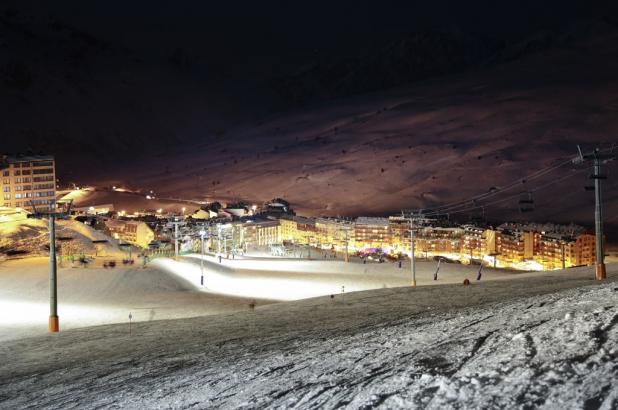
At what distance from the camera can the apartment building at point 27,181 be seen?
2355 inches

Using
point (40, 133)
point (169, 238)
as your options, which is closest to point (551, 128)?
point (169, 238)

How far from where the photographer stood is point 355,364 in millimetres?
8547

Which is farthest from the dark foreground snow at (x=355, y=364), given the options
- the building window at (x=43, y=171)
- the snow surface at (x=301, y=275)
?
the building window at (x=43, y=171)

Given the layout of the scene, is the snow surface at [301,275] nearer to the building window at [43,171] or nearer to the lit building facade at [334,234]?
the lit building facade at [334,234]

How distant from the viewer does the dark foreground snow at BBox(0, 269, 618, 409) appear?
6480 mm

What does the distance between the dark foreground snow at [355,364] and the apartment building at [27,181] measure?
157 ft

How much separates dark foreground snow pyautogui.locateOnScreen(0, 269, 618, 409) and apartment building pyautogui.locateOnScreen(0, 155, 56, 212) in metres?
47.9

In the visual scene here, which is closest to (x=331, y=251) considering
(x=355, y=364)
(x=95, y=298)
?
(x=95, y=298)

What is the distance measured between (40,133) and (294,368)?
134912 millimetres

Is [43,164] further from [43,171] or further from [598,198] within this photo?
[598,198]

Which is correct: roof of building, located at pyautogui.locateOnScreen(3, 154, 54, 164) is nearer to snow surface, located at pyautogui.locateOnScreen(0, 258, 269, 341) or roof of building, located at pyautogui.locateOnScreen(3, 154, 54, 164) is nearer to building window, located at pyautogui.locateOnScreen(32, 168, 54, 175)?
building window, located at pyautogui.locateOnScreen(32, 168, 54, 175)

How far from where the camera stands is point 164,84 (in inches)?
7333

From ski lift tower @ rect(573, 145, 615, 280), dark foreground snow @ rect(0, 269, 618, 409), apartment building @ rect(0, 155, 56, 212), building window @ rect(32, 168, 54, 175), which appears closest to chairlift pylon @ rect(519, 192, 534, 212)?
ski lift tower @ rect(573, 145, 615, 280)

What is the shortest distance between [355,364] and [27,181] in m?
59.1
